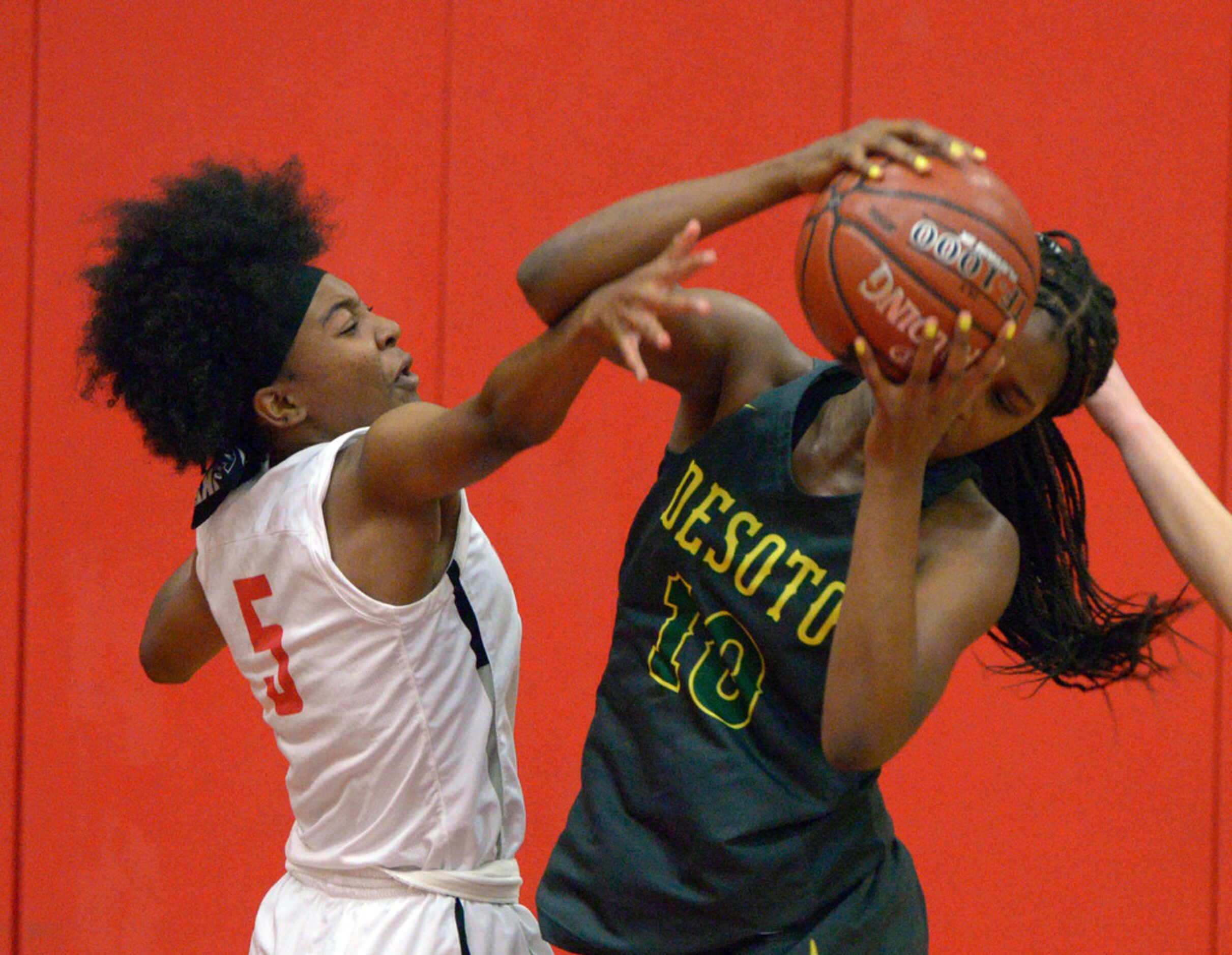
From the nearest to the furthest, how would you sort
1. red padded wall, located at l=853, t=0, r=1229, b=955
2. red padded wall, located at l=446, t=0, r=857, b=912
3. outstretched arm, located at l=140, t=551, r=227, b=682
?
outstretched arm, located at l=140, t=551, r=227, b=682 → red padded wall, located at l=853, t=0, r=1229, b=955 → red padded wall, located at l=446, t=0, r=857, b=912

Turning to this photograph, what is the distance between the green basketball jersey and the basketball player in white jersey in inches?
9.4

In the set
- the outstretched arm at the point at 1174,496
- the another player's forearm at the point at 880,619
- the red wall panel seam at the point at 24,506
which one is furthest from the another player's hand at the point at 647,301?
the red wall panel seam at the point at 24,506

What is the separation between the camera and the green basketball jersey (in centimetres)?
133

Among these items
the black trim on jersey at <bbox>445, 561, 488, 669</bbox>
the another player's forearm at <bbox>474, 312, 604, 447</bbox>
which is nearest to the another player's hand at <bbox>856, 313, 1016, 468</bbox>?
the another player's forearm at <bbox>474, 312, 604, 447</bbox>

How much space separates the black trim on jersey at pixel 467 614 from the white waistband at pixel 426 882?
261mm

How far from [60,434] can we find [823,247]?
2.18 metres

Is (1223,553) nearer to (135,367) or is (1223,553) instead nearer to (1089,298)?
(1089,298)

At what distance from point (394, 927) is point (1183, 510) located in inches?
42.9

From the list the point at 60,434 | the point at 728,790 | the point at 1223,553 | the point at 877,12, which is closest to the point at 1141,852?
the point at 1223,553

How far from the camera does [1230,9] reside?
246 centimetres

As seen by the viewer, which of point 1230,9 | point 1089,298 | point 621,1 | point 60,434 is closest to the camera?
point 1089,298

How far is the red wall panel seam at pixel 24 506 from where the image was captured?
2.81m

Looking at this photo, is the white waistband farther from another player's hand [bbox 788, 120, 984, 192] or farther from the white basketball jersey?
another player's hand [bbox 788, 120, 984, 192]

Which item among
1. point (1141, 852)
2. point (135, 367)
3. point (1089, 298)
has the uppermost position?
point (1089, 298)
